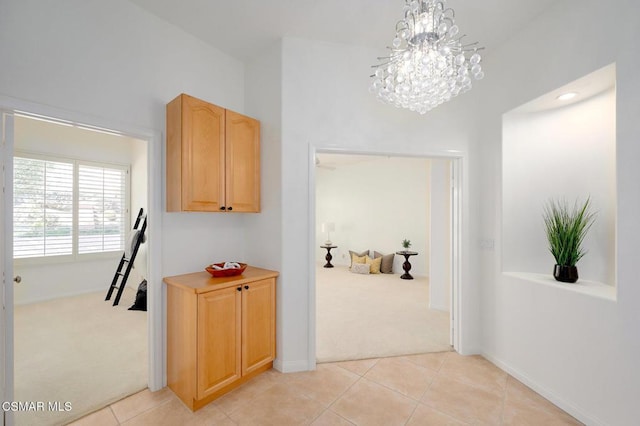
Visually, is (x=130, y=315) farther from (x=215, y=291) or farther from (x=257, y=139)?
(x=257, y=139)

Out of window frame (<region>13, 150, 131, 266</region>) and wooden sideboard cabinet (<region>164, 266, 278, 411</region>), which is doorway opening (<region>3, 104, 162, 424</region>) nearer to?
window frame (<region>13, 150, 131, 266</region>)

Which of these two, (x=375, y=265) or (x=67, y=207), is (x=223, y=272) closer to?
(x=67, y=207)

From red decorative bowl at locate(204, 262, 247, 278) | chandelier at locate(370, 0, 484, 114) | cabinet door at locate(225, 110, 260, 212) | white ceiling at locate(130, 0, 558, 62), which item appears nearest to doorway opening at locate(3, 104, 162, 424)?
red decorative bowl at locate(204, 262, 247, 278)

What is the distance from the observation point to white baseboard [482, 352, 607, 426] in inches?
74.4

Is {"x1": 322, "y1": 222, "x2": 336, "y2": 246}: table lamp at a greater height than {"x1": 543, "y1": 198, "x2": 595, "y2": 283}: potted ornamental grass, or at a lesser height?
lesser

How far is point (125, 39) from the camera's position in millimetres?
2133

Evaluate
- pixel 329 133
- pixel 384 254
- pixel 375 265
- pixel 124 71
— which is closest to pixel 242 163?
pixel 329 133

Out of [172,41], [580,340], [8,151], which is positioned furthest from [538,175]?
[8,151]

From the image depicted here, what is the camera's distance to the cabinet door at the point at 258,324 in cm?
231

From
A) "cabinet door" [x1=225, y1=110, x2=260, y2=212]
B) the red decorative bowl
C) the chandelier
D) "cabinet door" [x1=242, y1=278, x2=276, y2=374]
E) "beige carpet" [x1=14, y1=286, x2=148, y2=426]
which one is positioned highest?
the chandelier

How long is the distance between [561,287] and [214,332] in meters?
2.73

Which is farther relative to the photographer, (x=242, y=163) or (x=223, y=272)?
(x=242, y=163)

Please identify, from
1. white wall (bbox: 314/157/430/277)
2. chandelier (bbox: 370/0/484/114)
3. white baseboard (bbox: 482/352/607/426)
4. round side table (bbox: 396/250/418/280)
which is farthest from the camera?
white wall (bbox: 314/157/430/277)

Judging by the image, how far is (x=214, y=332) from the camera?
2.10m
